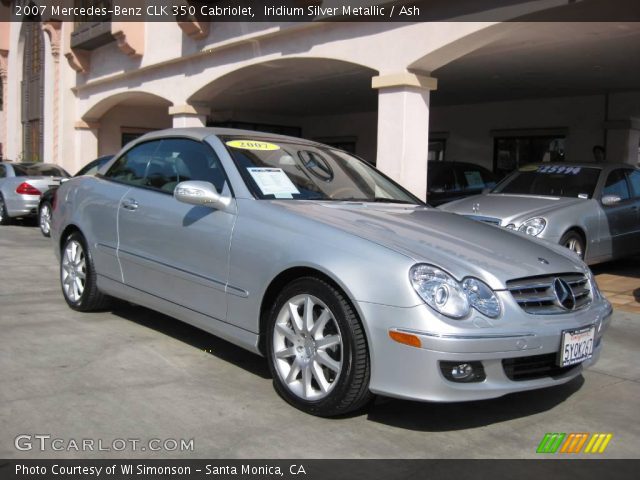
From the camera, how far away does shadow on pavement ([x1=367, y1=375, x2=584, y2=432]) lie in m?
3.49

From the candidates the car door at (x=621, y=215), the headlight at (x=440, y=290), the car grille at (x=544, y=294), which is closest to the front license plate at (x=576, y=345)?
the car grille at (x=544, y=294)

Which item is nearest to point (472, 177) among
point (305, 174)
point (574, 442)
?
point (305, 174)

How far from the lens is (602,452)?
3.23 metres

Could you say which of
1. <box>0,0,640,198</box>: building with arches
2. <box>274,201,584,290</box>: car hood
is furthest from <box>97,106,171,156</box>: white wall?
<box>274,201,584,290</box>: car hood

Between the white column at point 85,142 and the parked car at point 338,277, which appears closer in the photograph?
the parked car at point 338,277

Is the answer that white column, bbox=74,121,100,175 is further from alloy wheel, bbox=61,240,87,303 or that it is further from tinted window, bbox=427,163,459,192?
alloy wheel, bbox=61,240,87,303

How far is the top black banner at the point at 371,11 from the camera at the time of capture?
7398mm

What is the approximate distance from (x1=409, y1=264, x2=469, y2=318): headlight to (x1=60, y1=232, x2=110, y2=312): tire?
3132mm

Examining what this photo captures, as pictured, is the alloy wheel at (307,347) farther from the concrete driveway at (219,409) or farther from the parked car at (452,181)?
the parked car at (452,181)

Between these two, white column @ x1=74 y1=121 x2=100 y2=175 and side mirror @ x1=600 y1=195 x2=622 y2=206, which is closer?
side mirror @ x1=600 y1=195 x2=622 y2=206

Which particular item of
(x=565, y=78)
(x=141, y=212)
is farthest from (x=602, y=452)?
(x=565, y=78)

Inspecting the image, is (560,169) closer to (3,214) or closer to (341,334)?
(341,334)

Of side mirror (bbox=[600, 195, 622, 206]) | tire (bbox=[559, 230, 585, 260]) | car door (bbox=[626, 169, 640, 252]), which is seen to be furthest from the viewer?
car door (bbox=[626, 169, 640, 252])

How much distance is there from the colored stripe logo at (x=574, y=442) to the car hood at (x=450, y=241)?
837mm
